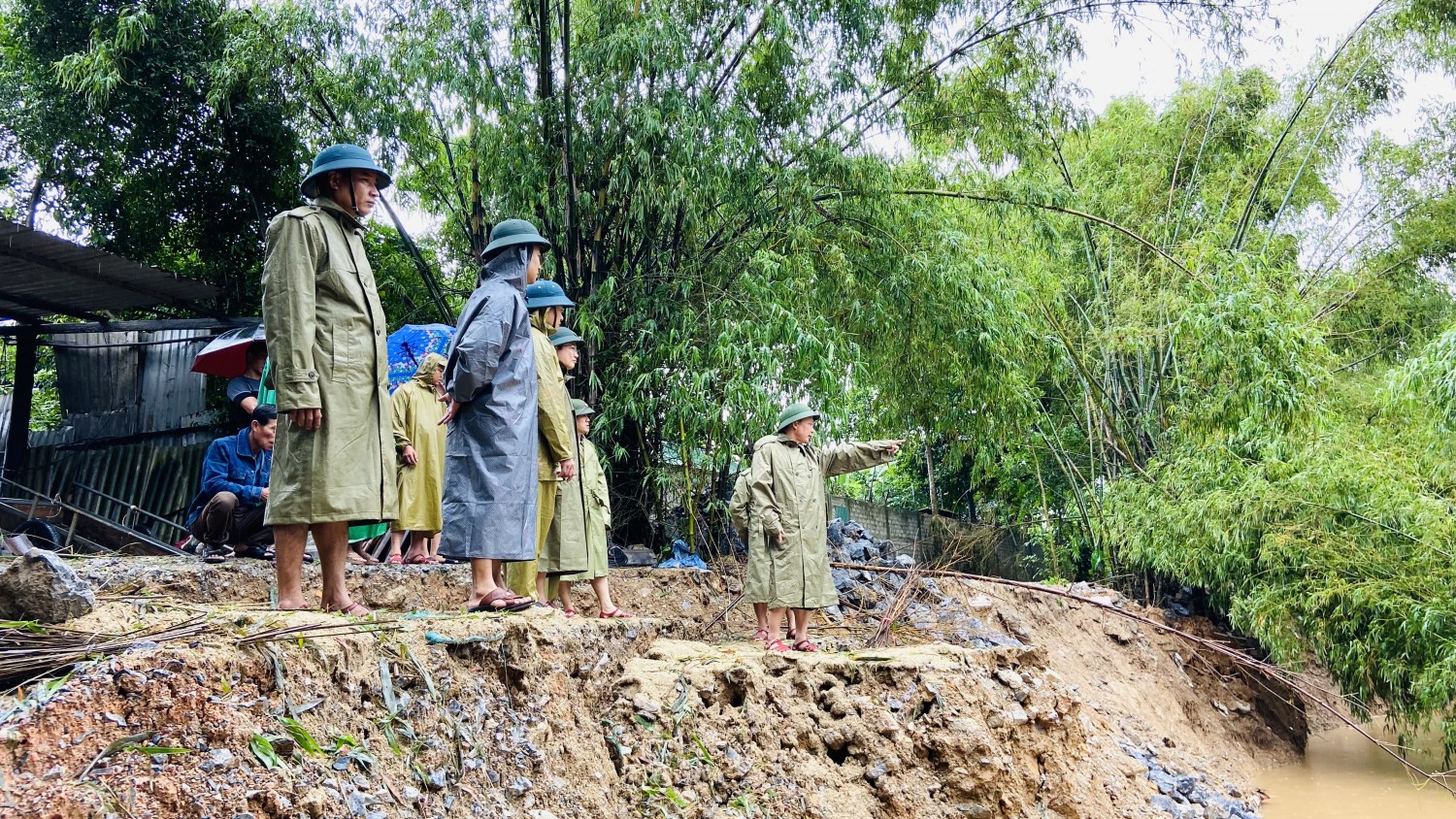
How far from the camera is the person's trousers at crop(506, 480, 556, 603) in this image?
4539mm

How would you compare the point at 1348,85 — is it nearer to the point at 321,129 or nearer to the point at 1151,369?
the point at 1151,369

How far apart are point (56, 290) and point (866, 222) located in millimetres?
6276

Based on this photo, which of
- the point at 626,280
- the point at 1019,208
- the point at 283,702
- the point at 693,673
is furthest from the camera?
the point at 1019,208

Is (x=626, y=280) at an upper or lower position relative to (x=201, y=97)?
lower

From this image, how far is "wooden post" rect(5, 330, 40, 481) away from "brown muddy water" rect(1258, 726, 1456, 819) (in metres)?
10.3

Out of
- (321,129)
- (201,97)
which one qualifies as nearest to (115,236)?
(201,97)

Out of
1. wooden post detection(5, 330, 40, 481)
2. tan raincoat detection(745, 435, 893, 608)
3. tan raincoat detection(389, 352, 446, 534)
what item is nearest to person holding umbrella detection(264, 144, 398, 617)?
tan raincoat detection(389, 352, 446, 534)

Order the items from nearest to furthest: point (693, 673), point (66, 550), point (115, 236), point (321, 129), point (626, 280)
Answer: point (693, 673)
point (66, 550)
point (626, 280)
point (321, 129)
point (115, 236)

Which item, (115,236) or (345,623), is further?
(115,236)

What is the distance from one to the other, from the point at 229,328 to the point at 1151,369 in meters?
9.33

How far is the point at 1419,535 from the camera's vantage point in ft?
26.4

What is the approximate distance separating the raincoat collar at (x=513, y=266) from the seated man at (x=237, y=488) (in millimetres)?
1835

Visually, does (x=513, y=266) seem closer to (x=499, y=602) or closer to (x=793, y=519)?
(x=499, y=602)

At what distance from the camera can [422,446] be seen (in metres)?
6.05
